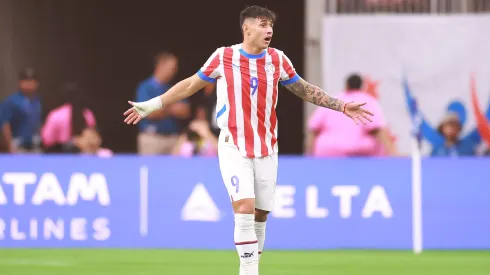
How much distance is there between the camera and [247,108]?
450 inches

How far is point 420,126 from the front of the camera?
20.2 metres

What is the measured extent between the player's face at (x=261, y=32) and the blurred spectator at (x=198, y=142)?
7.35 m

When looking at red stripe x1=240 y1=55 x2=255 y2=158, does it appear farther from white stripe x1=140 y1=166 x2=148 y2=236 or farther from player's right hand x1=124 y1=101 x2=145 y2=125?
white stripe x1=140 y1=166 x2=148 y2=236

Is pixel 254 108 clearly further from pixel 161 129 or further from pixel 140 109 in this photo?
pixel 161 129

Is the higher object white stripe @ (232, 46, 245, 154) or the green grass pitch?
white stripe @ (232, 46, 245, 154)

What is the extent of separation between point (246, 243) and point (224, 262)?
3.81 m

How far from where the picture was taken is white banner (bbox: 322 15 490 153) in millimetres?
20203

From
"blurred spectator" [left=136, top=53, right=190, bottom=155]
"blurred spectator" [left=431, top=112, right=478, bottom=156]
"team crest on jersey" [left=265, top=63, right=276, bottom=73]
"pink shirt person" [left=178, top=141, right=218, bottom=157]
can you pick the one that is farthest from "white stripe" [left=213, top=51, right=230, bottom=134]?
"blurred spectator" [left=431, top=112, right=478, bottom=156]

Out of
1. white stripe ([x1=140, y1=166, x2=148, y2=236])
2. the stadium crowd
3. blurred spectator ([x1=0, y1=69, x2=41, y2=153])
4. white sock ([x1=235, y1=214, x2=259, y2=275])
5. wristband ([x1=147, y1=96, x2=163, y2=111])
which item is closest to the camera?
white sock ([x1=235, y1=214, x2=259, y2=275])

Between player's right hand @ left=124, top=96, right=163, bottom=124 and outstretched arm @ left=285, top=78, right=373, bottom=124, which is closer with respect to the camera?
player's right hand @ left=124, top=96, right=163, bottom=124

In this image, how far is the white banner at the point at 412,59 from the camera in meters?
20.2

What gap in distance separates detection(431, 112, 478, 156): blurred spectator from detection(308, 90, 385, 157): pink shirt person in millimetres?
1663

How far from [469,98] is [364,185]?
12.9 feet

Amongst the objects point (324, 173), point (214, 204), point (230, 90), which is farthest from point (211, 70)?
point (324, 173)
